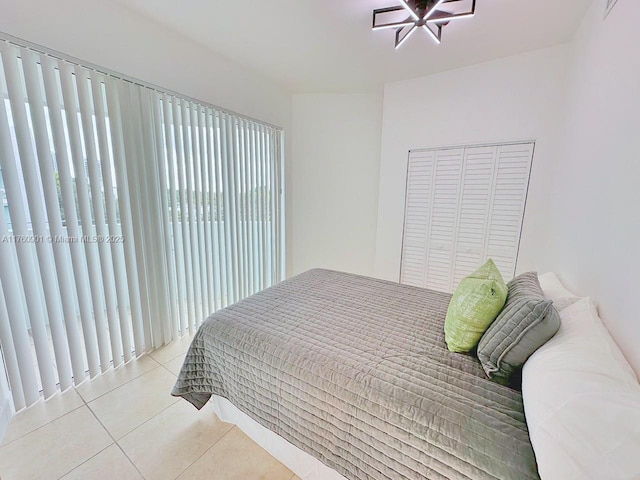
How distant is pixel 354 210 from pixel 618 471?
3.03 m

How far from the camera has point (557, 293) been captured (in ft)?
4.66

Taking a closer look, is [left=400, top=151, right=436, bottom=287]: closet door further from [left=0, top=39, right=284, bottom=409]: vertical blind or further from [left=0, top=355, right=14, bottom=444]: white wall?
[left=0, top=355, right=14, bottom=444]: white wall

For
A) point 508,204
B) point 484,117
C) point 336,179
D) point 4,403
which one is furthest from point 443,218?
point 4,403

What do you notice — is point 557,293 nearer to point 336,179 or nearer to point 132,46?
point 336,179

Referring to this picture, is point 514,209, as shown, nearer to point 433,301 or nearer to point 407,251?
point 407,251

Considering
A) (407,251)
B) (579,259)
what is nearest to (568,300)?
(579,259)

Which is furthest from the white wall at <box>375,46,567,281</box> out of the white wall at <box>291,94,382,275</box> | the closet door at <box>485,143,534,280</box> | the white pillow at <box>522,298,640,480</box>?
the white pillow at <box>522,298,640,480</box>

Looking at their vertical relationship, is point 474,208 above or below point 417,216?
above

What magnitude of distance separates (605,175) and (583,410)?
1.20 metres

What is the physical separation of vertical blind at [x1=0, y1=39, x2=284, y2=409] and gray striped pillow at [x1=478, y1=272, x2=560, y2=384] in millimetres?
2266

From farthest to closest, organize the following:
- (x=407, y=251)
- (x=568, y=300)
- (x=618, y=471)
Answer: (x=407, y=251) < (x=568, y=300) < (x=618, y=471)

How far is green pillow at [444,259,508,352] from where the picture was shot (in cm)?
122

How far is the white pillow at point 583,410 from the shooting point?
0.58 meters

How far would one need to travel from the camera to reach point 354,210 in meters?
3.46
